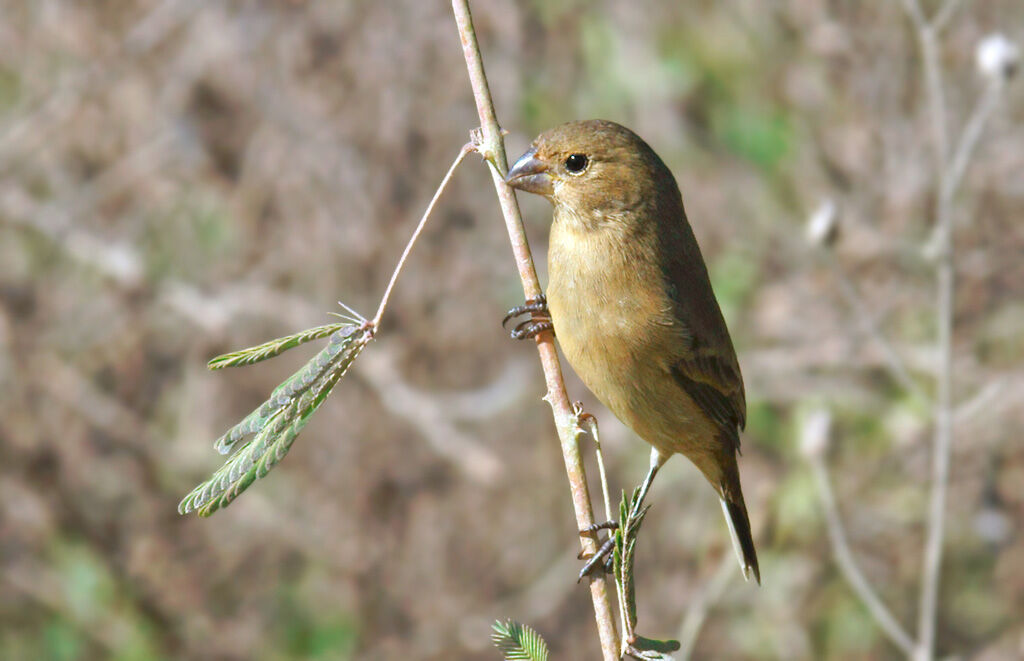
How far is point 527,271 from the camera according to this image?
7.61 ft

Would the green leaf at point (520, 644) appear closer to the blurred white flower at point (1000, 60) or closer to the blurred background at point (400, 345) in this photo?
the blurred white flower at point (1000, 60)

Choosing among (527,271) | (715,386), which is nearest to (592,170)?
(527,271)

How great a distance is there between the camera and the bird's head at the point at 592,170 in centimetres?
289

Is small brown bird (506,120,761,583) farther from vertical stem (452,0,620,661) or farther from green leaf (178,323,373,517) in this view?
green leaf (178,323,373,517)

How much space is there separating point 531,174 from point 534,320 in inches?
14.3

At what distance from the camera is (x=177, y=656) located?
6.34 m

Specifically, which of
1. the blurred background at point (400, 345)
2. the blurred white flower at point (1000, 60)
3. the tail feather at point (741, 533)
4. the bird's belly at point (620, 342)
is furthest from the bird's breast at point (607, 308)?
the blurred background at point (400, 345)

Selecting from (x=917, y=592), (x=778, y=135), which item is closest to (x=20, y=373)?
(x=778, y=135)

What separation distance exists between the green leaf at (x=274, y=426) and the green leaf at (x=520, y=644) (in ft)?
1.78

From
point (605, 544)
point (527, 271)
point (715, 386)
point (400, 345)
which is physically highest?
point (400, 345)

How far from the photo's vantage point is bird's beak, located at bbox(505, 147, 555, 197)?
284 centimetres

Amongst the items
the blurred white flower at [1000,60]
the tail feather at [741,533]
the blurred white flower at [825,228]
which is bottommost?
the tail feather at [741,533]

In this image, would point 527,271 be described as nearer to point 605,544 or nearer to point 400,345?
point 605,544

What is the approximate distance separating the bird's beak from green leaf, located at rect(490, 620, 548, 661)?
→ 1.15 m
